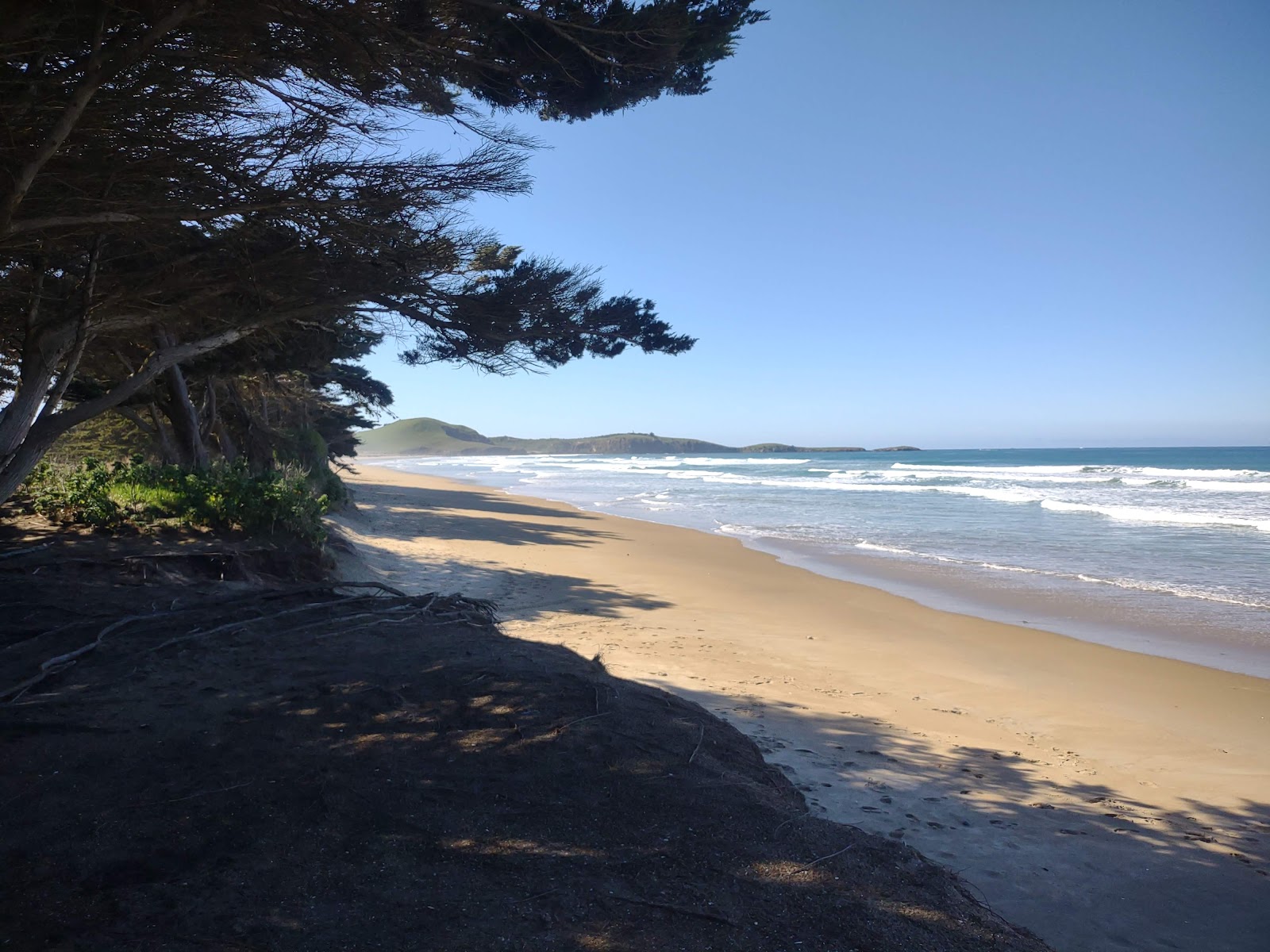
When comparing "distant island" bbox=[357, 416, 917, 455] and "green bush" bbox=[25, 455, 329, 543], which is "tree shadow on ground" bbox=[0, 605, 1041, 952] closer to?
"green bush" bbox=[25, 455, 329, 543]

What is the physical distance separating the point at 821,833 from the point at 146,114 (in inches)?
201

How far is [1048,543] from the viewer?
15.4 meters

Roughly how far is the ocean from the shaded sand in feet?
3.80

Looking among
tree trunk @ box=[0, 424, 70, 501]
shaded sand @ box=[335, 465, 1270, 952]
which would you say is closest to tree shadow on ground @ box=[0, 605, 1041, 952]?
shaded sand @ box=[335, 465, 1270, 952]

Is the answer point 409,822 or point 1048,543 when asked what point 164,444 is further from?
point 1048,543

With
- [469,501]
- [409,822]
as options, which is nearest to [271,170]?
[409,822]

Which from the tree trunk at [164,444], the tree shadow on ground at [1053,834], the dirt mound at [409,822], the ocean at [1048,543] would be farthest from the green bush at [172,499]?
the ocean at [1048,543]

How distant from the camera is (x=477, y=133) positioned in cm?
516

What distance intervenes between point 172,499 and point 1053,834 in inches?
310

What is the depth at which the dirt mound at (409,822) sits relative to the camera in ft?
7.29

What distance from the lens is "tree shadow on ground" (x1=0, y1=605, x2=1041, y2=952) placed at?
2.21 meters

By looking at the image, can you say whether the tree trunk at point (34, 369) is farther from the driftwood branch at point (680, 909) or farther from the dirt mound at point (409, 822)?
the driftwood branch at point (680, 909)

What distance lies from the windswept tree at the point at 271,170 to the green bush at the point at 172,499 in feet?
5.29

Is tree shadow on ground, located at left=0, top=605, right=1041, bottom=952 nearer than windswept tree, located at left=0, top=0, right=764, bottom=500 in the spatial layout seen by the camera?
Yes
